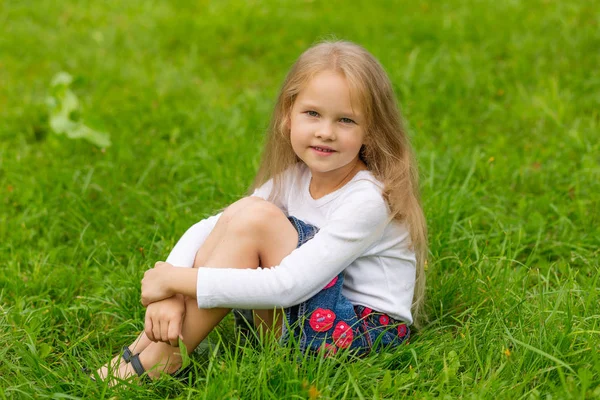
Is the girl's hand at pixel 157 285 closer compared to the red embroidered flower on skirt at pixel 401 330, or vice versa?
the girl's hand at pixel 157 285

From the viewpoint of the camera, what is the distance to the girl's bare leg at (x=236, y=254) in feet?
6.70

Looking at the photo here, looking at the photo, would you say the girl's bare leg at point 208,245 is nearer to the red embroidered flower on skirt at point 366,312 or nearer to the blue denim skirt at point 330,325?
the blue denim skirt at point 330,325

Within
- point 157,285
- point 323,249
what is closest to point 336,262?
point 323,249

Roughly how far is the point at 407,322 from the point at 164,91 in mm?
2434

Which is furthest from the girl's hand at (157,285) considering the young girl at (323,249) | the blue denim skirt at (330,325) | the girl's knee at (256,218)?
the blue denim skirt at (330,325)

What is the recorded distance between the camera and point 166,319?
6.57 ft

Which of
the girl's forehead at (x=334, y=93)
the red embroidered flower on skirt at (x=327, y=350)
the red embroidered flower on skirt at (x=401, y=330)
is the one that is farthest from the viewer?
the red embroidered flower on skirt at (x=401, y=330)

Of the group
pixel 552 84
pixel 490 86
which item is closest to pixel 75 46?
pixel 490 86

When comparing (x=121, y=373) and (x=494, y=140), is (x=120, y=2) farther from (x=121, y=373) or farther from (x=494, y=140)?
(x=121, y=373)

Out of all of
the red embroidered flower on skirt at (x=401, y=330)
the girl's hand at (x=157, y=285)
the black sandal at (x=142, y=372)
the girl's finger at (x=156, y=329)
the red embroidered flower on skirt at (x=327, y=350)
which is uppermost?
the girl's hand at (x=157, y=285)

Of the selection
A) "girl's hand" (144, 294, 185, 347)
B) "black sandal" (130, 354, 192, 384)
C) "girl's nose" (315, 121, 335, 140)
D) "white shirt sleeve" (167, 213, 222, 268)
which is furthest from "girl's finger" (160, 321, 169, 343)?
"girl's nose" (315, 121, 335, 140)

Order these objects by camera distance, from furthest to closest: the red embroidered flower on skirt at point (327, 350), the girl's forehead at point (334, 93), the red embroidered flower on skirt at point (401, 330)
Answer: the red embroidered flower on skirt at point (401, 330) < the girl's forehead at point (334, 93) < the red embroidered flower on skirt at point (327, 350)

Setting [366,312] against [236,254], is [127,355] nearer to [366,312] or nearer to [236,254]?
[236,254]

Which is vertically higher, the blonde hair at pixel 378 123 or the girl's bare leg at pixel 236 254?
the blonde hair at pixel 378 123
